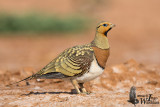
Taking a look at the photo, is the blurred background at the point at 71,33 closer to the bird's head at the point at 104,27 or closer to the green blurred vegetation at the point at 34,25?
the green blurred vegetation at the point at 34,25

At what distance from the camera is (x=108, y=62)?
1620cm

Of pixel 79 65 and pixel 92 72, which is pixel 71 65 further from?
pixel 92 72

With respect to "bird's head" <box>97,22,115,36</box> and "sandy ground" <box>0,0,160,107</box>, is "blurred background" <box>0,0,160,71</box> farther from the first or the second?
"bird's head" <box>97,22,115,36</box>

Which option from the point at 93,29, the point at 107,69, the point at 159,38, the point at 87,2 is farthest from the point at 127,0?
the point at 107,69

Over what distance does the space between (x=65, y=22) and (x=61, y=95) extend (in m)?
18.1

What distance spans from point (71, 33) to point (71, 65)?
56.9 ft

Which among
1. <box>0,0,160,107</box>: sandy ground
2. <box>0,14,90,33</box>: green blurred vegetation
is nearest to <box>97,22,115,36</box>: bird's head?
<box>0,0,160,107</box>: sandy ground

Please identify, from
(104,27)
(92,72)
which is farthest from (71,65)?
(104,27)

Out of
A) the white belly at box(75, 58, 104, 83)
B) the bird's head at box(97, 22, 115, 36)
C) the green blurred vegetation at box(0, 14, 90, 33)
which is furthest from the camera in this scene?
the green blurred vegetation at box(0, 14, 90, 33)

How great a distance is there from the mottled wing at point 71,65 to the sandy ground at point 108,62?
48cm

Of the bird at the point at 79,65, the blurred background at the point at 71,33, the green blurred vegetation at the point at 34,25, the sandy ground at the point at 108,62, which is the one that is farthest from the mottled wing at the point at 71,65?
the green blurred vegetation at the point at 34,25

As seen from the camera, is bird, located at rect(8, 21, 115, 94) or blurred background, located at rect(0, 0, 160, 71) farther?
blurred background, located at rect(0, 0, 160, 71)

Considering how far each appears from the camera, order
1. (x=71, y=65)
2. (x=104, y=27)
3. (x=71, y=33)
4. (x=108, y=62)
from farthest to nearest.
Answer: (x=71, y=33) < (x=108, y=62) < (x=104, y=27) < (x=71, y=65)

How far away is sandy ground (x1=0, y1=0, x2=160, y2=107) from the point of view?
6.94 metres
